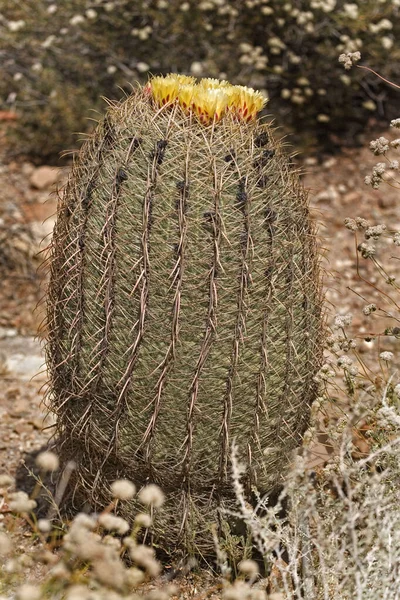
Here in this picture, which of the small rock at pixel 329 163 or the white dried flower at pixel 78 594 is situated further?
the small rock at pixel 329 163

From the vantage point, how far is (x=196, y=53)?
6895 mm

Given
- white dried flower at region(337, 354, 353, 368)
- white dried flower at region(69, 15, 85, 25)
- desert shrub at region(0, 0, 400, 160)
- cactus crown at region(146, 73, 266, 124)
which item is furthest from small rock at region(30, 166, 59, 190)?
white dried flower at region(337, 354, 353, 368)

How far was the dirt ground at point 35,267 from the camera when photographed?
162 inches

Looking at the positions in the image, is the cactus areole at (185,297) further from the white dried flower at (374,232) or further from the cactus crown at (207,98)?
the white dried flower at (374,232)

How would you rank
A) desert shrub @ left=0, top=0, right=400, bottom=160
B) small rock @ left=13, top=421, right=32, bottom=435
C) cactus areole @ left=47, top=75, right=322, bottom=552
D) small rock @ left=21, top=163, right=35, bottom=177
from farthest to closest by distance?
small rock @ left=21, top=163, right=35, bottom=177 → desert shrub @ left=0, top=0, right=400, bottom=160 → small rock @ left=13, top=421, right=32, bottom=435 → cactus areole @ left=47, top=75, right=322, bottom=552

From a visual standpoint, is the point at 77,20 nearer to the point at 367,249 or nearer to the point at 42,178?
the point at 42,178

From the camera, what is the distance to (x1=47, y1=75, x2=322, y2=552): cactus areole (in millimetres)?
2555

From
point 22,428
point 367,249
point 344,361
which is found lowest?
point 22,428

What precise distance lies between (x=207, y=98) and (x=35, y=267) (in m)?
3.25

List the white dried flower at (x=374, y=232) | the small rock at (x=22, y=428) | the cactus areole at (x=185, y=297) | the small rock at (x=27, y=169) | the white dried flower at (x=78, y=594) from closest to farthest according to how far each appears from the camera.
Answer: the white dried flower at (x=78, y=594)
the cactus areole at (x=185, y=297)
the white dried flower at (x=374, y=232)
the small rock at (x=22, y=428)
the small rock at (x=27, y=169)

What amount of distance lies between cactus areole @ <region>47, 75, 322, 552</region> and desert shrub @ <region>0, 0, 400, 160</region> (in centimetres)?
380

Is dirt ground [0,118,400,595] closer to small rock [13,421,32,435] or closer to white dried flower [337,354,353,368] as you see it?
small rock [13,421,32,435]

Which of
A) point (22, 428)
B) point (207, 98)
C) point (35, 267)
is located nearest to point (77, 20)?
point (35, 267)

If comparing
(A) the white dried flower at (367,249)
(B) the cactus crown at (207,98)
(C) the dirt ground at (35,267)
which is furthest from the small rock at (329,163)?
(B) the cactus crown at (207,98)
